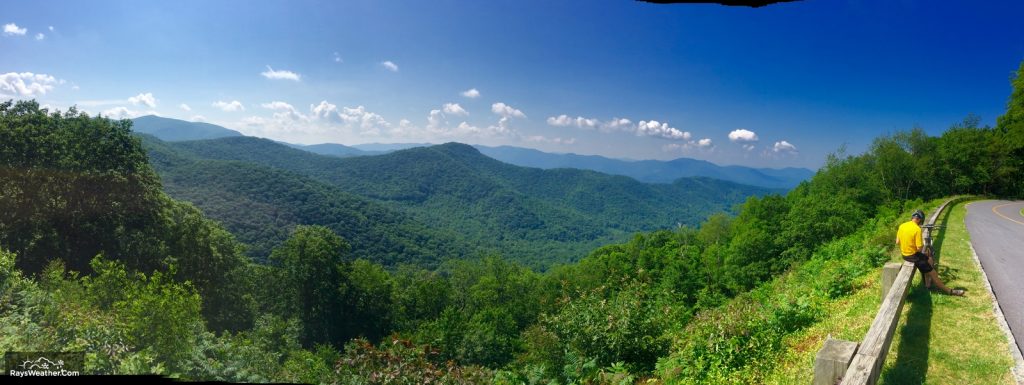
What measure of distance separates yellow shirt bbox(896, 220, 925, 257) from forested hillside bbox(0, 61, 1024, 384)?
4.82ft

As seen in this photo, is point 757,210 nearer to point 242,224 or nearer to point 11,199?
point 11,199

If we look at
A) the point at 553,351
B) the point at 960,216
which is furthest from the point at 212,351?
the point at 960,216

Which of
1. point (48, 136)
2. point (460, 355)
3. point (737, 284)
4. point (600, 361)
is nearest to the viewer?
point (600, 361)

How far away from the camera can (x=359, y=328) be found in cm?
4134

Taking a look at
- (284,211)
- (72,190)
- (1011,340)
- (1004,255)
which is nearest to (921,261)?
(1011,340)

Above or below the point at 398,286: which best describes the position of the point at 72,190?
above

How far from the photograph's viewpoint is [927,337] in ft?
20.2

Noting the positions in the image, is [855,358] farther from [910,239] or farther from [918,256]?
[910,239]

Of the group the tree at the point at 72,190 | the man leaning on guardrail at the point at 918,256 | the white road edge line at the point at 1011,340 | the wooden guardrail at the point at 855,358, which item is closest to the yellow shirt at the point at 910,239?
the man leaning on guardrail at the point at 918,256

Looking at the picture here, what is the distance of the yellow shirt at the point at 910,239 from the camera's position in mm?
8055

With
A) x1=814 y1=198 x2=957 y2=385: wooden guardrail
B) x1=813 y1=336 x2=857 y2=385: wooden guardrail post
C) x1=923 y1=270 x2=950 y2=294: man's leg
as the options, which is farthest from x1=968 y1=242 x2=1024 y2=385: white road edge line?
x1=813 y1=336 x2=857 y2=385: wooden guardrail post

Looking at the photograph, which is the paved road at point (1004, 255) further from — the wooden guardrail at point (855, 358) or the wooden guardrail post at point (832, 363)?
the wooden guardrail post at point (832, 363)

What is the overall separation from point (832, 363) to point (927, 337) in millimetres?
4130

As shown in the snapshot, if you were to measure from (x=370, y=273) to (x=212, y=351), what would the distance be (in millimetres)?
34518
